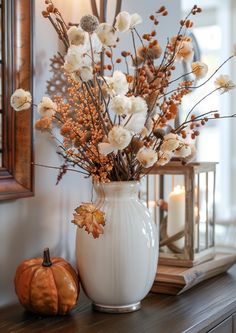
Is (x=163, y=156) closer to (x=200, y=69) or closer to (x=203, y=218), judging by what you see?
(x=200, y=69)

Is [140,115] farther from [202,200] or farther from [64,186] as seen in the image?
[202,200]

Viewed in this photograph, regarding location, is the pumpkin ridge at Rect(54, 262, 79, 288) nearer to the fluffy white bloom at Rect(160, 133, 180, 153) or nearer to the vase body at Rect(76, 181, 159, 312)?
the vase body at Rect(76, 181, 159, 312)

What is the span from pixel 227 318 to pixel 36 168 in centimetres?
62

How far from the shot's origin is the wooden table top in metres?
1.19

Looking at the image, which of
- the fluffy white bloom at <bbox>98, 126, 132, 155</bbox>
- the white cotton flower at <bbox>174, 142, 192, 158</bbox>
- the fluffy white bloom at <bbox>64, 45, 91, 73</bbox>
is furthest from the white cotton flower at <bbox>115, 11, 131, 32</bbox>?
the white cotton flower at <bbox>174, 142, 192, 158</bbox>

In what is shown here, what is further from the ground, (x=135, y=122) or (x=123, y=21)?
(x=123, y=21)

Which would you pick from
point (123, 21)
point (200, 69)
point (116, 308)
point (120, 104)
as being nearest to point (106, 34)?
point (123, 21)

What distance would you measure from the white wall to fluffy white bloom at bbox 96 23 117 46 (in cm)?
31

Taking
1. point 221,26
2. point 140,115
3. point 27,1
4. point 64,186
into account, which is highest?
point 221,26

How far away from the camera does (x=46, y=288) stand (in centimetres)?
123

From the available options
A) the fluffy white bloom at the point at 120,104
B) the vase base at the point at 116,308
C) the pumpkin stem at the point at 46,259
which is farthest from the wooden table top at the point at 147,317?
the fluffy white bloom at the point at 120,104

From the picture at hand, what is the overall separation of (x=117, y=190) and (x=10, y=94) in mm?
348

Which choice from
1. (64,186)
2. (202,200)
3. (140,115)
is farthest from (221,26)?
(140,115)

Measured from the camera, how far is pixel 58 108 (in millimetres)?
1328
